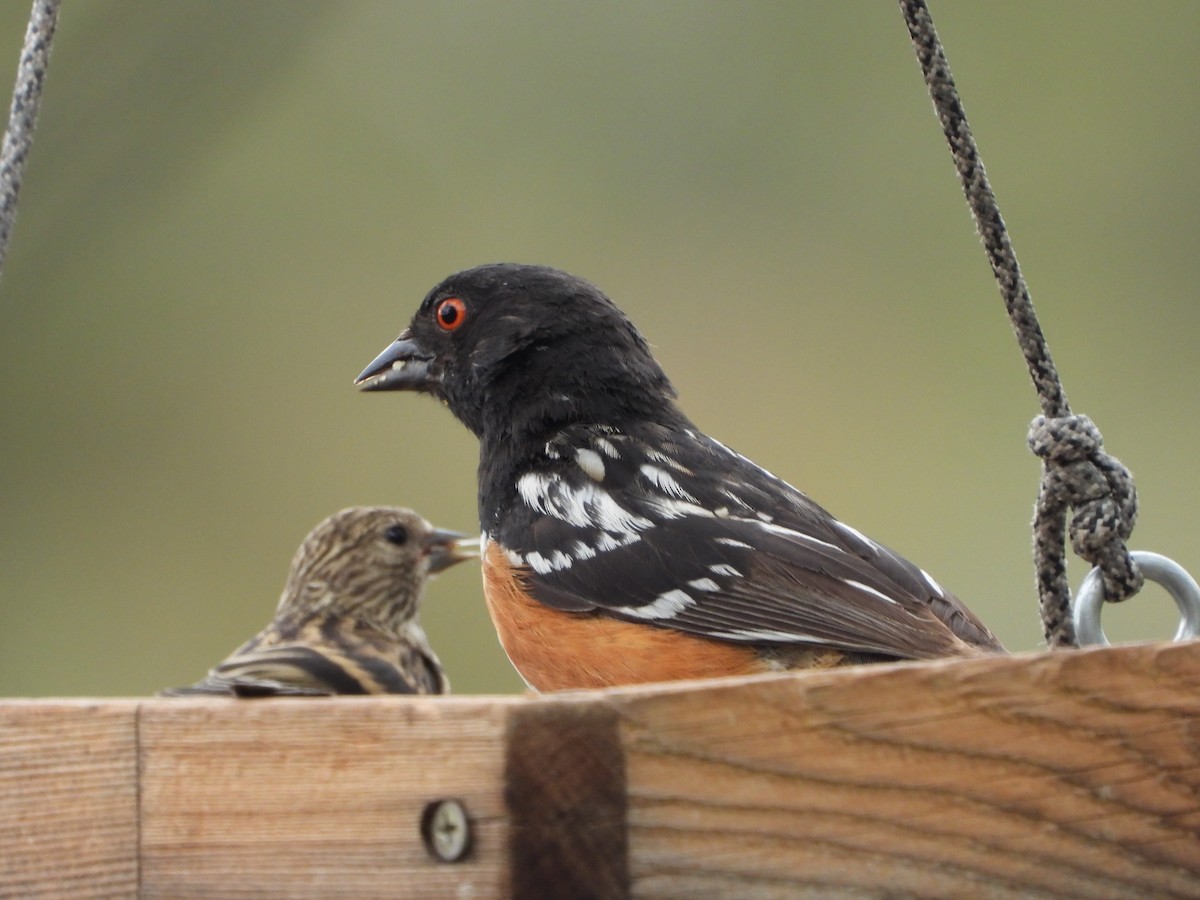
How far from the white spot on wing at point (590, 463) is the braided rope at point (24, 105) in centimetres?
103

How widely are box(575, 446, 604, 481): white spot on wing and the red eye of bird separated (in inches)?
18.0

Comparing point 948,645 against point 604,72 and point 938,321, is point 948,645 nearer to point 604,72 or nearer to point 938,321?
point 938,321

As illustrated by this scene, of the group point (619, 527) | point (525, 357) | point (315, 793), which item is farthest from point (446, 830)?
point (525, 357)

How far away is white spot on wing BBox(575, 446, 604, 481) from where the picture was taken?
2.69 meters

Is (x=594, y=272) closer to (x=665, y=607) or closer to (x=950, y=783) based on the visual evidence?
(x=665, y=607)

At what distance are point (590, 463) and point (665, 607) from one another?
47 cm

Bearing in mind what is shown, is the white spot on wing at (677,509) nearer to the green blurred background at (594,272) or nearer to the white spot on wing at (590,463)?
the white spot on wing at (590,463)

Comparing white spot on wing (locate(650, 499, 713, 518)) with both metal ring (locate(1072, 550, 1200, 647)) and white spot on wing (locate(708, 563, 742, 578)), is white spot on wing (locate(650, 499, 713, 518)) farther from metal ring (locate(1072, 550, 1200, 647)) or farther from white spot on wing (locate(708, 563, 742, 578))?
metal ring (locate(1072, 550, 1200, 647))

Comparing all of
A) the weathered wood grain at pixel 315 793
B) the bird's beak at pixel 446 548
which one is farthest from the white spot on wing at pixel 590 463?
the weathered wood grain at pixel 315 793

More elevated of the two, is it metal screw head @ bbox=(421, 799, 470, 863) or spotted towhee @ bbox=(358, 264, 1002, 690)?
spotted towhee @ bbox=(358, 264, 1002, 690)

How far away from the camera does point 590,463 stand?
273 cm

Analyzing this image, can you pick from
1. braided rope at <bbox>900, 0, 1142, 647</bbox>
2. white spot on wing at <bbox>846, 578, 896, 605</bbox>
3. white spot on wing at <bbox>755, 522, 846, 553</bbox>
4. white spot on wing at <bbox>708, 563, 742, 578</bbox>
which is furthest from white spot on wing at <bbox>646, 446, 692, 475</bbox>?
braided rope at <bbox>900, 0, 1142, 647</bbox>

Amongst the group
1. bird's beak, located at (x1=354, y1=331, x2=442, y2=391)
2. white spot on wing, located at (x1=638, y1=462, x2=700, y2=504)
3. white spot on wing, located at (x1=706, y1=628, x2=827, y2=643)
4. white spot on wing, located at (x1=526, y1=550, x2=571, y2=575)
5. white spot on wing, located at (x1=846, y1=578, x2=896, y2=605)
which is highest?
bird's beak, located at (x1=354, y1=331, x2=442, y2=391)

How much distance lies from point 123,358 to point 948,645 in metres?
4.42
